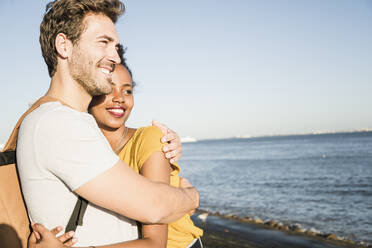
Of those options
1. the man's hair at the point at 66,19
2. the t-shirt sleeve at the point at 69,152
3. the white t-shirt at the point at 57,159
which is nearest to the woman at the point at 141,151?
the white t-shirt at the point at 57,159

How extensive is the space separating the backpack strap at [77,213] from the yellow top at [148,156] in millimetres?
578

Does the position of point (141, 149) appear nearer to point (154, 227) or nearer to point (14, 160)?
point (154, 227)

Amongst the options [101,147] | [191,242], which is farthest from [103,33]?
[191,242]

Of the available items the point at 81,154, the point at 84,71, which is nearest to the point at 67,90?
the point at 84,71

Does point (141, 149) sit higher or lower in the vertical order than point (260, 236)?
higher

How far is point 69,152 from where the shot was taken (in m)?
1.54

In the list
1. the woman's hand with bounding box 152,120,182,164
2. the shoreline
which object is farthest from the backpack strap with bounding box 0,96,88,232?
the shoreline

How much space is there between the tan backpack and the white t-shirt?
72mm

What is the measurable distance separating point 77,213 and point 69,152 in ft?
1.49

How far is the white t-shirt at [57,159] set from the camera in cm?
154

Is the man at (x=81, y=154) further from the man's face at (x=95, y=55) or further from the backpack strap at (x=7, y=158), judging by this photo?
the backpack strap at (x=7, y=158)

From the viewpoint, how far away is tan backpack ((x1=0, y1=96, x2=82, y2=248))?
1.65m

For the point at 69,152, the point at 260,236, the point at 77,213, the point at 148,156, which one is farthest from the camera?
the point at 260,236

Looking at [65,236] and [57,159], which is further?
[65,236]
